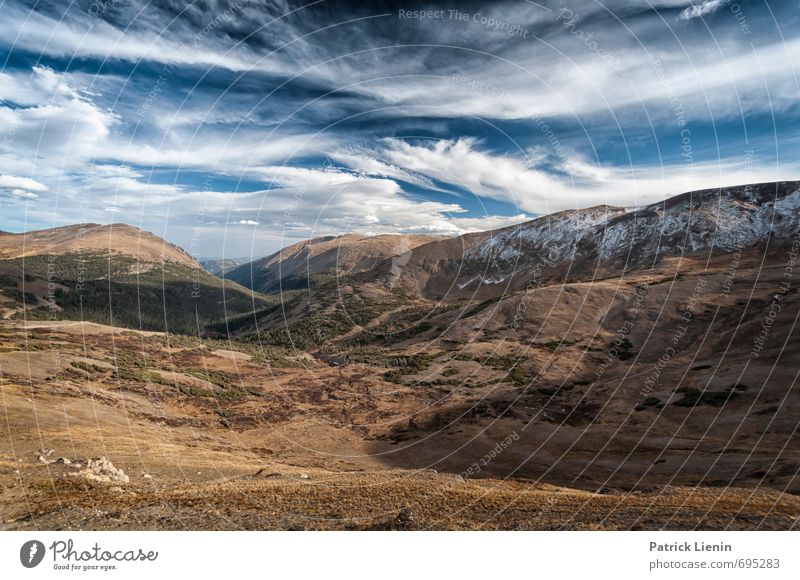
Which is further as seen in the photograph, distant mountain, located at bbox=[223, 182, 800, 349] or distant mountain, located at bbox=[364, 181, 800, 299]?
distant mountain, located at bbox=[364, 181, 800, 299]

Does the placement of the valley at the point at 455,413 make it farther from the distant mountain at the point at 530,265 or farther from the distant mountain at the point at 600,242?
the distant mountain at the point at 600,242

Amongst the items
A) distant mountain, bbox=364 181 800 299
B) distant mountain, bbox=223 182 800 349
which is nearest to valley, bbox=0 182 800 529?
distant mountain, bbox=223 182 800 349

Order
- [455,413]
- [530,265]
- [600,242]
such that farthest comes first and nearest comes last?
1. [530,265]
2. [600,242]
3. [455,413]

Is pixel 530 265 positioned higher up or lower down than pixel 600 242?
lower down

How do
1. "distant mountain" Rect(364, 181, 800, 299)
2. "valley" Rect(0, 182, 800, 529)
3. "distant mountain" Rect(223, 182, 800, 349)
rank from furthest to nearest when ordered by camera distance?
"distant mountain" Rect(364, 181, 800, 299)
"distant mountain" Rect(223, 182, 800, 349)
"valley" Rect(0, 182, 800, 529)

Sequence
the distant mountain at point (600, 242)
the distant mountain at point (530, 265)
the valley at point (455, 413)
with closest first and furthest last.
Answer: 1. the valley at point (455, 413)
2. the distant mountain at point (530, 265)
3. the distant mountain at point (600, 242)

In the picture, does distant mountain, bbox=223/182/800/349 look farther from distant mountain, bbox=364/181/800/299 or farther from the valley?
the valley

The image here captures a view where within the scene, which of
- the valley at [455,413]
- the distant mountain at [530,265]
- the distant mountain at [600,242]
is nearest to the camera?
the valley at [455,413]

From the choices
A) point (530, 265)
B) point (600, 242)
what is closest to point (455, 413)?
point (530, 265)

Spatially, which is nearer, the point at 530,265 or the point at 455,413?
the point at 455,413

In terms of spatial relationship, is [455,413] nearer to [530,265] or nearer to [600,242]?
[530,265]

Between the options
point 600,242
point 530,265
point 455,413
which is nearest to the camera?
point 455,413

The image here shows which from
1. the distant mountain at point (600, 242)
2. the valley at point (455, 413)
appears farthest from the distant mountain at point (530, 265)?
the valley at point (455, 413)

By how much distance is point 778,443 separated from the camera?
2739cm
